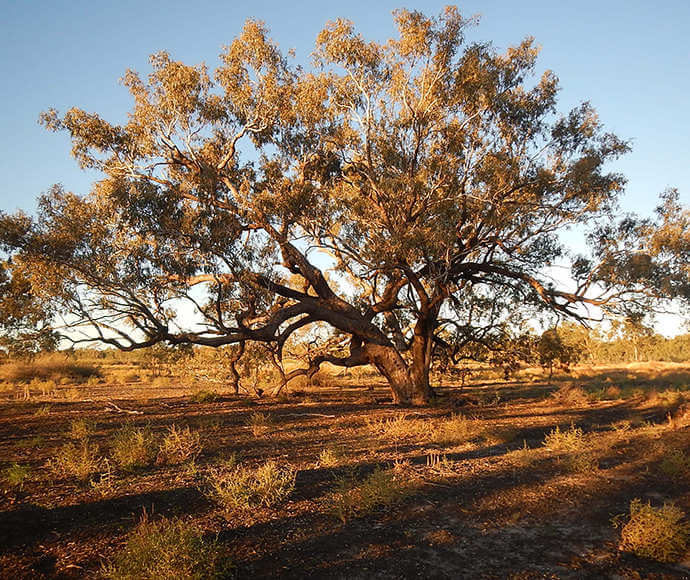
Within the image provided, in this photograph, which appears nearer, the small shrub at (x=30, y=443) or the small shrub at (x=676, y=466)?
the small shrub at (x=676, y=466)

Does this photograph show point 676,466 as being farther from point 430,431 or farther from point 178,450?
point 178,450

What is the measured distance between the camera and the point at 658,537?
4.08 m

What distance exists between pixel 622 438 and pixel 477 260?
767cm

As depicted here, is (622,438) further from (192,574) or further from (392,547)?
(192,574)

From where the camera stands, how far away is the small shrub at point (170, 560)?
3.41 m

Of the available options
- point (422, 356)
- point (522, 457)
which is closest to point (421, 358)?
point (422, 356)

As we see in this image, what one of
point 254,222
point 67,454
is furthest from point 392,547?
point 254,222

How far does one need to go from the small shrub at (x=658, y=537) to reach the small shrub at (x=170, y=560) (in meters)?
3.48

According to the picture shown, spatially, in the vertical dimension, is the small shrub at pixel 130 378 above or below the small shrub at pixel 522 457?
above

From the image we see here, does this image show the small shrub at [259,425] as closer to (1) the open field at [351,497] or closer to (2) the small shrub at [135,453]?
(1) the open field at [351,497]

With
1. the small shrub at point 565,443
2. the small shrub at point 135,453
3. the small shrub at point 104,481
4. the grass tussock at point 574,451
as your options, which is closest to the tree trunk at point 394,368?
the grass tussock at point 574,451

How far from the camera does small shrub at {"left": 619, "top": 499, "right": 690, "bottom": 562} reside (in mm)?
4039

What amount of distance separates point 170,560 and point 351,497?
2226 millimetres

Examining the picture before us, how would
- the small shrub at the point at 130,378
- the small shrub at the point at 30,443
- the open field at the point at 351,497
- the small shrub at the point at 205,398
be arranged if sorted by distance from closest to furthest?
1. the open field at the point at 351,497
2. the small shrub at the point at 30,443
3. the small shrub at the point at 205,398
4. the small shrub at the point at 130,378
